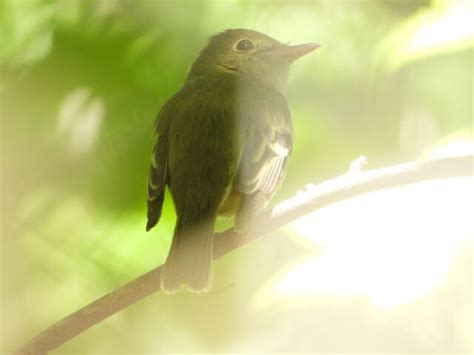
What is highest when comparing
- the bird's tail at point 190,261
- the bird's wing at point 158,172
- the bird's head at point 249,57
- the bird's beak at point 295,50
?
the bird's head at point 249,57

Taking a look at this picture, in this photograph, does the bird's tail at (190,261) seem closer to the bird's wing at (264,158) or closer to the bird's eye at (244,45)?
the bird's wing at (264,158)

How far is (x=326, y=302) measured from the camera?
0.98 m

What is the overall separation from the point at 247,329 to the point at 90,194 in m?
0.27

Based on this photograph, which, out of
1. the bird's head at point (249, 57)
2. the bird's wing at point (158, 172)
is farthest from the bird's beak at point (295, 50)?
the bird's wing at point (158, 172)

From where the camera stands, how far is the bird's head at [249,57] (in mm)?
1145

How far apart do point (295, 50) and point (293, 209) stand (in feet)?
1.12

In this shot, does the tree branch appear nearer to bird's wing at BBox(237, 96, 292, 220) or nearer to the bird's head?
bird's wing at BBox(237, 96, 292, 220)

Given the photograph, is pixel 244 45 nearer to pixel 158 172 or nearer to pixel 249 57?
pixel 249 57

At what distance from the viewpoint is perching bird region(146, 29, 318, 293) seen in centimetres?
92

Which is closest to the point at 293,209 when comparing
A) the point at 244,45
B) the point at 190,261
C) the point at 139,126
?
the point at 190,261

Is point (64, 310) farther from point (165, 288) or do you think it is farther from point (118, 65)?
point (118, 65)

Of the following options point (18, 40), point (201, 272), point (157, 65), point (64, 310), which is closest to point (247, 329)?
point (201, 272)

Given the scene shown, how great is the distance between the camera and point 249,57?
125 cm

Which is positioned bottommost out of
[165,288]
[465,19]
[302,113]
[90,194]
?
[165,288]
